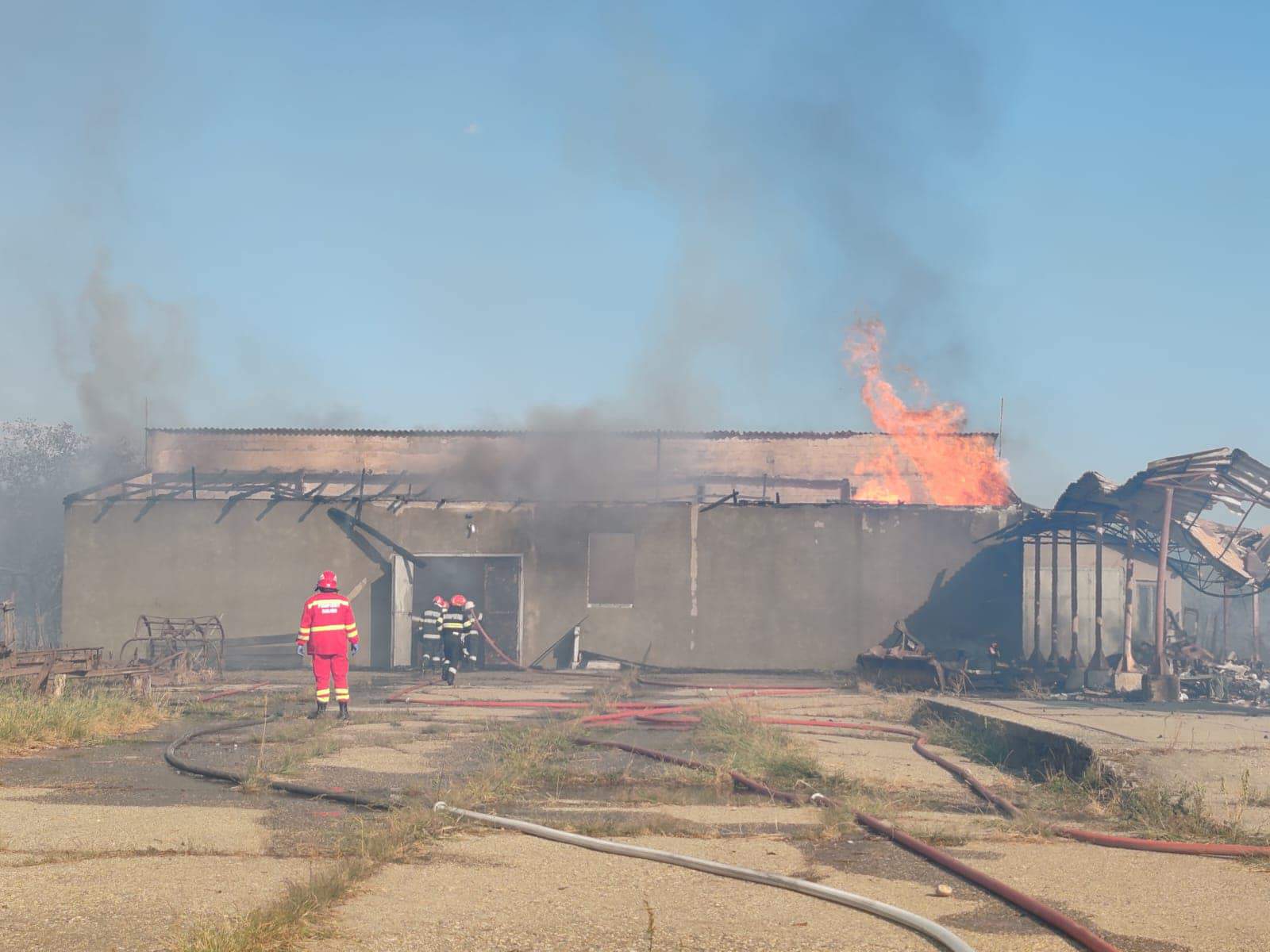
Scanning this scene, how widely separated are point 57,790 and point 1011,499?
23.2m

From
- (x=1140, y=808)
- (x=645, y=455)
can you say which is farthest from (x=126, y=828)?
(x=645, y=455)

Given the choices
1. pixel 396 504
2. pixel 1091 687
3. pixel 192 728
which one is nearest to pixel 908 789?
pixel 192 728

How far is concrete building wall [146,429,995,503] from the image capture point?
33625 millimetres

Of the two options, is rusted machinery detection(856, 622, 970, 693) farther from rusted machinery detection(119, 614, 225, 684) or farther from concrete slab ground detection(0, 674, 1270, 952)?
rusted machinery detection(119, 614, 225, 684)

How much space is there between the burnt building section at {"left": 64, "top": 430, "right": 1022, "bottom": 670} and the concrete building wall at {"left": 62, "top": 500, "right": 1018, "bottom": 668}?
3cm

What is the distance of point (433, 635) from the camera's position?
19.0m

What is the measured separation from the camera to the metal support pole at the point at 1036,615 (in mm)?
21078

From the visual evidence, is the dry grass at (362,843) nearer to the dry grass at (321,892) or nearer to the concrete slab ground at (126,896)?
the dry grass at (321,892)

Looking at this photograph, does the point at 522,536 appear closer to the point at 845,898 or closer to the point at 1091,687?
the point at 1091,687

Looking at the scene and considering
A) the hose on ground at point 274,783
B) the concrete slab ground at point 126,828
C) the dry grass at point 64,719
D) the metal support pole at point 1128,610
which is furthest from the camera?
the metal support pole at point 1128,610

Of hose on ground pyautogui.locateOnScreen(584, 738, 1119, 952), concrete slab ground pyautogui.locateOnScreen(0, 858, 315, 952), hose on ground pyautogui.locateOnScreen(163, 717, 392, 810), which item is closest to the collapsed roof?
hose on ground pyautogui.locateOnScreen(584, 738, 1119, 952)

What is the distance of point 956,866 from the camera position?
5.77 m

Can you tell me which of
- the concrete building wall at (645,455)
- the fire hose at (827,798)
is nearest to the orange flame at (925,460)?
the concrete building wall at (645,455)

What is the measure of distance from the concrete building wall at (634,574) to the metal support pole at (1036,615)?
496 millimetres
